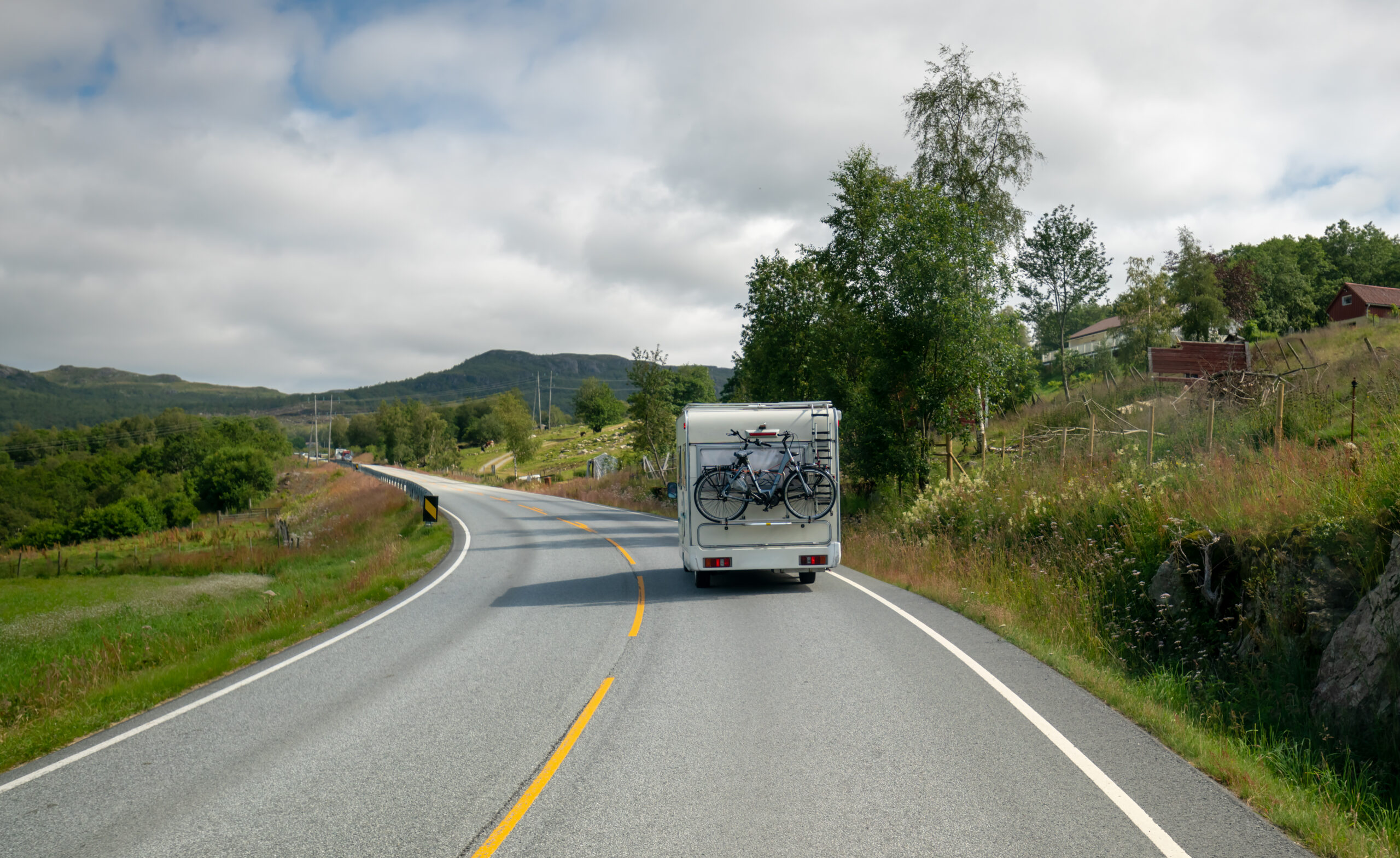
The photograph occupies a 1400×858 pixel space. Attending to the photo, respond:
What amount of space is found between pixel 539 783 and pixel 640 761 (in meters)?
0.73

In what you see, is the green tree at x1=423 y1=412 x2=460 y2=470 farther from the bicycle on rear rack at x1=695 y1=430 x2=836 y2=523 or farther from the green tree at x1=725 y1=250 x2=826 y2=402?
the bicycle on rear rack at x1=695 y1=430 x2=836 y2=523

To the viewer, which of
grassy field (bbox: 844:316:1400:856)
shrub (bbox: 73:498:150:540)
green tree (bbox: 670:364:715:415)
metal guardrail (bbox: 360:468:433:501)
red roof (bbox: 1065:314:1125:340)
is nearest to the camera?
grassy field (bbox: 844:316:1400:856)

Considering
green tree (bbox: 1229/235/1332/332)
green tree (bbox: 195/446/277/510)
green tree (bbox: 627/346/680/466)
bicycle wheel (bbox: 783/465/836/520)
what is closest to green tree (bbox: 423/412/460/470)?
green tree (bbox: 195/446/277/510)

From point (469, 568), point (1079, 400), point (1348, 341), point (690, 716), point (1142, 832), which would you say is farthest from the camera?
point (1079, 400)

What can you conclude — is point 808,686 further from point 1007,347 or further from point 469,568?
point 1007,347

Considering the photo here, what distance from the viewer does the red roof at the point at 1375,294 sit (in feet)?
165

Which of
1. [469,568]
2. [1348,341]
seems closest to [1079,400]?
[1348,341]

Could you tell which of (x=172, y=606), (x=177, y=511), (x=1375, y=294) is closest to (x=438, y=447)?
(x=177, y=511)

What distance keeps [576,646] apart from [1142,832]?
6535 millimetres

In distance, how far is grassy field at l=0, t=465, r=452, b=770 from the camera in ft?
28.7

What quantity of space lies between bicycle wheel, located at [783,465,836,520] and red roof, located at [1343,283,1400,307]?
181 ft

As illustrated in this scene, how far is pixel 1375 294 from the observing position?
5200cm

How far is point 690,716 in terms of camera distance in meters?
6.53

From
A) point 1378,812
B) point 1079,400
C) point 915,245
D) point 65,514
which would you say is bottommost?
point 65,514
